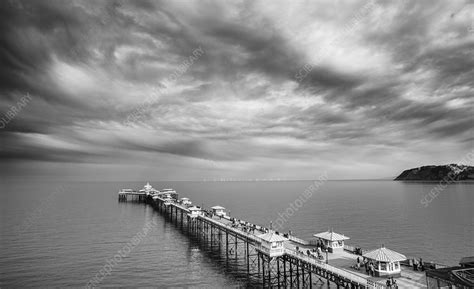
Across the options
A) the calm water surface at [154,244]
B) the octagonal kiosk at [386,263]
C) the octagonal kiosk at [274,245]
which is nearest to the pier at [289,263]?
the octagonal kiosk at [274,245]

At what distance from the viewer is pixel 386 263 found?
2948 centimetres

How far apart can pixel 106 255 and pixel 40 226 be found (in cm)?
4269

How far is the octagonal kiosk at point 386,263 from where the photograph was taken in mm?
29000

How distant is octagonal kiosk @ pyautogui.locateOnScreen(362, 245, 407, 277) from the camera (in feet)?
95.1

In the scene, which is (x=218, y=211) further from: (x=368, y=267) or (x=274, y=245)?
(x=368, y=267)

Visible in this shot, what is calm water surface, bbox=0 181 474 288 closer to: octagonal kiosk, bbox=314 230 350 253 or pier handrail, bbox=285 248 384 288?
pier handrail, bbox=285 248 384 288

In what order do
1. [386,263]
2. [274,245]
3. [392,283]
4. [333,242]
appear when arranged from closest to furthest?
[392,283]
[386,263]
[333,242]
[274,245]

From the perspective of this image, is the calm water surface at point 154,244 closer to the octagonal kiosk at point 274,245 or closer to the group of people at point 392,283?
the octagonal kiosk at point 274,245

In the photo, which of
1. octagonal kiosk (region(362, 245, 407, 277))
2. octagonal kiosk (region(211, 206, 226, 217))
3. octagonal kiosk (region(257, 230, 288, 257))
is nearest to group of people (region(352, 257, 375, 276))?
octagonal kiosk (region(362, 245, 407, 277))

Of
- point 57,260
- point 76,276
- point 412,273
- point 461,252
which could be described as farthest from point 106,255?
point 461,252

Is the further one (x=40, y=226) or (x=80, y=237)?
(x=40, y=226)

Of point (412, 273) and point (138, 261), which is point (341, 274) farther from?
point (138, 261)

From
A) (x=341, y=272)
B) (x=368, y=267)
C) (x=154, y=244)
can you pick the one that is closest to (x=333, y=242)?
(x=368, y=267)

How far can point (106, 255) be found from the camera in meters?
56.9
